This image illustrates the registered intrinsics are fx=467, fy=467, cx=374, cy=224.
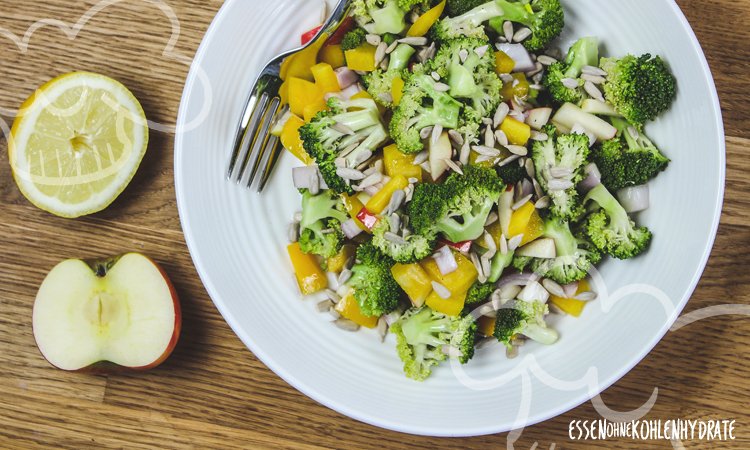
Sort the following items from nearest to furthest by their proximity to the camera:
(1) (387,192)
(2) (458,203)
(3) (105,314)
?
(2) (458,203) → (1) (387,192) → (3) (105,314)

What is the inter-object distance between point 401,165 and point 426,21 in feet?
1.88

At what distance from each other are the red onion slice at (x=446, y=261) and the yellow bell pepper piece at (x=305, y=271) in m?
0.57

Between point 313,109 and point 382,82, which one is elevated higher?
point 382,82

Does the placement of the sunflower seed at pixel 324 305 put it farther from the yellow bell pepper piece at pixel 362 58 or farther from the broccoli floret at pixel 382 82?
the yellow bell pepper piece at pixel 362 58

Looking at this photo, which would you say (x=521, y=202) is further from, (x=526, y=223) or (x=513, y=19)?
(x=513, y=19)

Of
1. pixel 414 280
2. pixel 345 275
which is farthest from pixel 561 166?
pixel 345 275

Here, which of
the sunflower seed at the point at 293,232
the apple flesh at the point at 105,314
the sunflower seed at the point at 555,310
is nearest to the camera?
the sunflower seed at the point at 555,310

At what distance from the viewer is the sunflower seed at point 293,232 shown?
205 cm

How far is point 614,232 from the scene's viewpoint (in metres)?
1.77

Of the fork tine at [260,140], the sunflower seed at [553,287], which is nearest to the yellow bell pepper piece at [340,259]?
the fork tine at [260,140]

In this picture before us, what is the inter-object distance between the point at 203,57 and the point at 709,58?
2.19 m

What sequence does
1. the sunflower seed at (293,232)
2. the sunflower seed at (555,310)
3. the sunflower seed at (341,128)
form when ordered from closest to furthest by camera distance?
the sunflower seed at (341,128) → the sunflower seed at (555,310) → the sunflower seed at (293,232)

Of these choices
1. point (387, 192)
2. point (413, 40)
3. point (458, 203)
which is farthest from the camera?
point (413, 40)

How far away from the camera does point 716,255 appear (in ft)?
6.91
